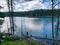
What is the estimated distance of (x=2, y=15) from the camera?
33.8 meters

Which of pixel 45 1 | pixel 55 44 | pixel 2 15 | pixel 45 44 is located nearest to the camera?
pixel 45 1

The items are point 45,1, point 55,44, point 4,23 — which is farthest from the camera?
point 4,23

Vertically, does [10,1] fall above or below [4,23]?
above

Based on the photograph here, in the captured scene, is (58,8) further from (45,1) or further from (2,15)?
(2,15)

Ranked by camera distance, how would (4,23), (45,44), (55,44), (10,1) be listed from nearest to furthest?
(55,44) < (45,44) < (10,1) < (4,23)

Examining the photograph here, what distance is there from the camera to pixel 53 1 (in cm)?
1102

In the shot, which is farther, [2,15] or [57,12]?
[2,15]

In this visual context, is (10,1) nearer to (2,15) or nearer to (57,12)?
(57,12)

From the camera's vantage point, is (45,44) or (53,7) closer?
(53,7)

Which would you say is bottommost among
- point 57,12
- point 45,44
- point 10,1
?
point 45,44

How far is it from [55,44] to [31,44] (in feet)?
3.88

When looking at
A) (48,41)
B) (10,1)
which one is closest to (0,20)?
(10,1)

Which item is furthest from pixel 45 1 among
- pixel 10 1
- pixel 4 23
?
pixel 4 23

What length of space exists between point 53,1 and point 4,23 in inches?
750
